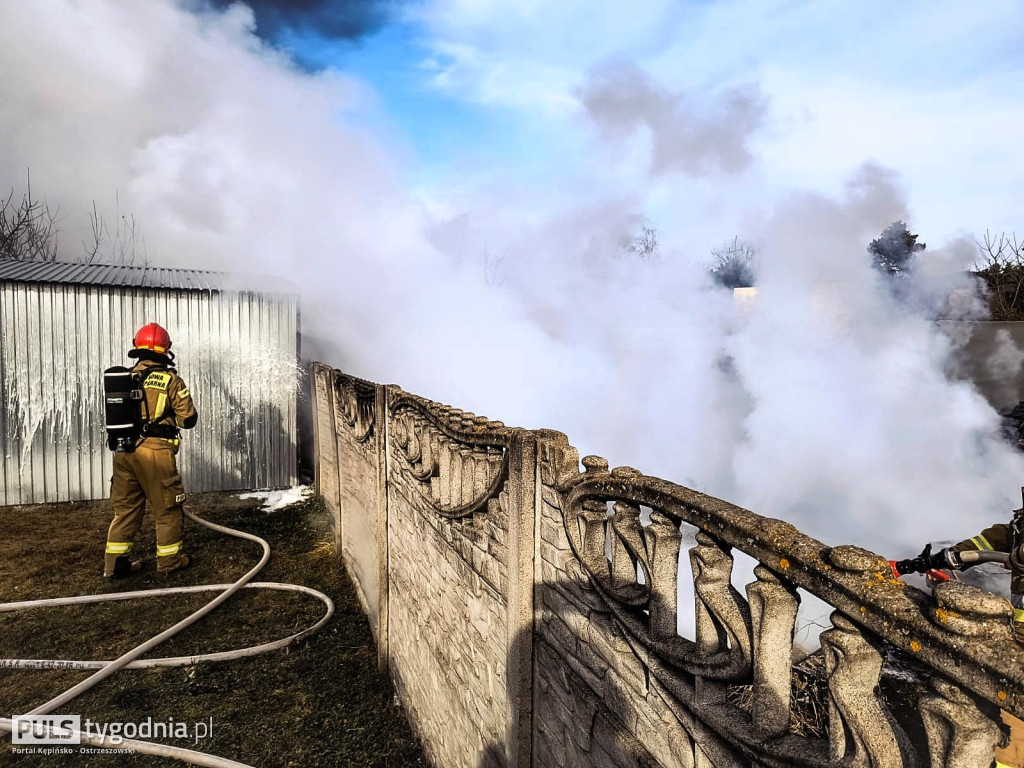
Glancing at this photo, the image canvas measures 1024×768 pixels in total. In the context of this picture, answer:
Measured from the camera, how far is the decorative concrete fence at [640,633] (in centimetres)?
90

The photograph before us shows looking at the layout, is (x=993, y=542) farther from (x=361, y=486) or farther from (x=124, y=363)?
(x=124, y=363)

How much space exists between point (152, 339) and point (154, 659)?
3.85m

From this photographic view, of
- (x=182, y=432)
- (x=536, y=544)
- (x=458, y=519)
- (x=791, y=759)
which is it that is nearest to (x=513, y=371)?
(x=458, y=519)

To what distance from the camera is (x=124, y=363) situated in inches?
361

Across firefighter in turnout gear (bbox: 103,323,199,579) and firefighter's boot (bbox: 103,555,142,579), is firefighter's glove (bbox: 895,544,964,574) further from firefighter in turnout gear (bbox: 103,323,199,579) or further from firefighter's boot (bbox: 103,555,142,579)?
firefighter's boot (bbox: 103,555,142,579)

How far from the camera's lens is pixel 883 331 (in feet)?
33.0

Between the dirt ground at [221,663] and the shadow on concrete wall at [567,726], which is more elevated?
the shadow on concrete wall at [567,726]

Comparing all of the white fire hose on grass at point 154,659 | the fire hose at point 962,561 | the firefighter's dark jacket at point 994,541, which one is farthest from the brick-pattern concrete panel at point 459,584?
the firefighter's dark jacket at point 994,541

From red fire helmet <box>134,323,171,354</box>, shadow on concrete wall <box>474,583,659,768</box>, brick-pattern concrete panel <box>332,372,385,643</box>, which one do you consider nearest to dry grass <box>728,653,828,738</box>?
shadow on concrete wall <box>474,583,659,768</box>

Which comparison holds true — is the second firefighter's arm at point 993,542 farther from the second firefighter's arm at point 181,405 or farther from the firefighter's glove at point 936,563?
the second firefighter's arm at point 181,405

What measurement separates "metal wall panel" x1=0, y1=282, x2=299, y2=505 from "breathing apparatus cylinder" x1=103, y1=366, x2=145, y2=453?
3.33m

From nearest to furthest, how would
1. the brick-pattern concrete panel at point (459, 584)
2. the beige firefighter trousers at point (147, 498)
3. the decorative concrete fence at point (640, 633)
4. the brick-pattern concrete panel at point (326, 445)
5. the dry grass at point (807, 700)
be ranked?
the decorative concrete fence at point (640, 633) → the dry grass at point (807, 700) → the brick-pattern concrete panel at point (459, 584) → the beige firefighter trousers at point (147, 498) → the brick-pattern concrete panel at point (326, 445)

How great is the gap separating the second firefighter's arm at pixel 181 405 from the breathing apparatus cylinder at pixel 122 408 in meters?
0.38

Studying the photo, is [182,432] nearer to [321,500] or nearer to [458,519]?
[321,500]
